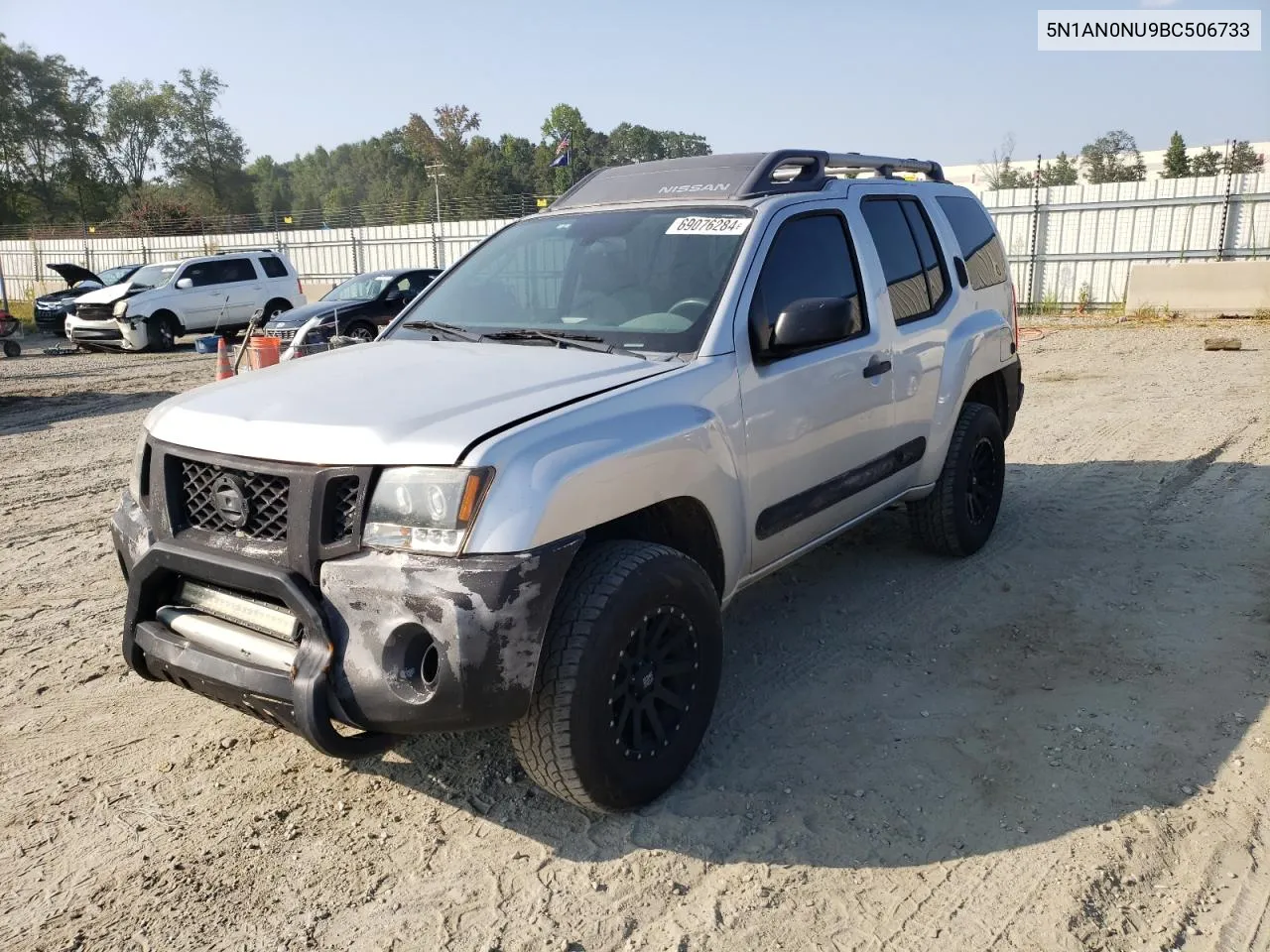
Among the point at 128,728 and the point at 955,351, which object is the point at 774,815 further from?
the point at 955,351

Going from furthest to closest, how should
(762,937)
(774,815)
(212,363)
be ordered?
(212,363), (774,815), (762,937)

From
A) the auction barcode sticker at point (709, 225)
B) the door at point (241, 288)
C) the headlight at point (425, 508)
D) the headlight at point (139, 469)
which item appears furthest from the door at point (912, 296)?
the door at point (241, 288)

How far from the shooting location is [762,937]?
8.31 feet

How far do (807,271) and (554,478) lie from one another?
1.79 meters

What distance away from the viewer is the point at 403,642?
2.58 metres

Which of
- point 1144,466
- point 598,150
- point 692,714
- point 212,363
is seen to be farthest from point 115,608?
point 598,150

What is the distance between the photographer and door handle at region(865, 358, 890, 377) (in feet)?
13.6

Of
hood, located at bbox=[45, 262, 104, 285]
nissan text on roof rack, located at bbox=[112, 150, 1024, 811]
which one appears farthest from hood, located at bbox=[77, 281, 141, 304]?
nissan text on roof rack, located at bbox=[112, 150, 1024, 811]

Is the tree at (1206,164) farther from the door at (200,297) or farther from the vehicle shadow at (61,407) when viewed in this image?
the vehicle shadow at (61,407)

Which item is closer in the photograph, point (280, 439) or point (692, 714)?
point (280, 439)

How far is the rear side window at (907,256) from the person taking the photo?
14.7 feet

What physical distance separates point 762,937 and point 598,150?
8313 cm

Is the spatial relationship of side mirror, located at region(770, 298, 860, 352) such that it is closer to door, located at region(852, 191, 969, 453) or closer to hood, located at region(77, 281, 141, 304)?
door, located at region(852, 191, 969, 453)

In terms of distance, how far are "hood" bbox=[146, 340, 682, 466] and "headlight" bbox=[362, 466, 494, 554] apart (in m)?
0.05
